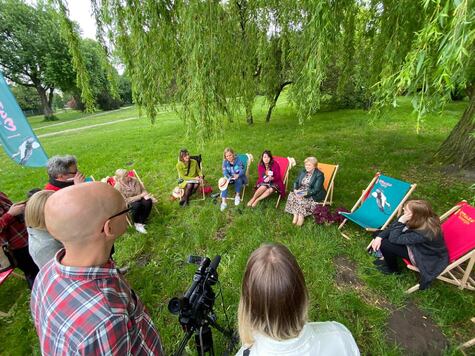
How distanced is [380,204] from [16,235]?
205 inches

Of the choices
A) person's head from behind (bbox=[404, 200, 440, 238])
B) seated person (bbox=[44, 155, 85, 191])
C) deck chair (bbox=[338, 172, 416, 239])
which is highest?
seated person (bbox=[44, 155, 85, 191])

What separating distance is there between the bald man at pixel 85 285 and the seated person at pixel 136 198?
310 cm

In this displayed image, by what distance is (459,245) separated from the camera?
276 centimetres

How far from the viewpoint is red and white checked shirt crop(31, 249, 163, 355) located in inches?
39.1

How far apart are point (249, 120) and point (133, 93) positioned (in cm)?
788

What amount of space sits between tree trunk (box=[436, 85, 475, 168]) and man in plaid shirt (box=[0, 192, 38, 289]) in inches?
329

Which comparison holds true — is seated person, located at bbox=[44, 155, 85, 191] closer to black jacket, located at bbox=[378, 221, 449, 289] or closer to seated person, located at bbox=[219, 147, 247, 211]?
seated person, located at bbox=[219, 147, 247, 211]

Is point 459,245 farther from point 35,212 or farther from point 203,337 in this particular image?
point 35,212

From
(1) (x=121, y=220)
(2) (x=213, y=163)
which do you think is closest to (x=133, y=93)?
(2) (x=213, y=163)

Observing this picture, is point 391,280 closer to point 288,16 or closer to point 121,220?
point 121,220

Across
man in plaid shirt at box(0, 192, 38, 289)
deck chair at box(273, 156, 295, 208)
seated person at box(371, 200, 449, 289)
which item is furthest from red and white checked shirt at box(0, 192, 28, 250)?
seated person at box(371, 200, 449, 289)

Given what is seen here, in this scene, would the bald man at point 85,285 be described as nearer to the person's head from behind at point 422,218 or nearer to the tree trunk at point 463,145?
the person's head from behind at point 422,218

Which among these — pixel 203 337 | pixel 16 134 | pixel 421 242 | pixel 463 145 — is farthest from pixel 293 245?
pixel 16 134

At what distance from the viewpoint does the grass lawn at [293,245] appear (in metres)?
2.50
